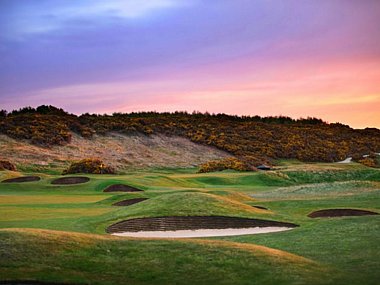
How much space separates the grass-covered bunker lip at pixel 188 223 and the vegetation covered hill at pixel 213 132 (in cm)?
5950

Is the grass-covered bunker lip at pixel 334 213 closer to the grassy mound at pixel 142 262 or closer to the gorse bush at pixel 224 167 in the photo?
the grassy mound at pixel 142 262

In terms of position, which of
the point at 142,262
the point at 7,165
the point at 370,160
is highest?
the point at 7,165

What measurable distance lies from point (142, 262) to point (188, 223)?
30.4 ft

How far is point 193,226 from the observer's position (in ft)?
76.8

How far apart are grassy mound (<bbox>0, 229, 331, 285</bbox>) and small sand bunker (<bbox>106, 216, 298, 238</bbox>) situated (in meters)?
6.31

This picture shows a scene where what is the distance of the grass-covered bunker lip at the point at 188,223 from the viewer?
23297mm

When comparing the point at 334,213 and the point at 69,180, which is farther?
the point at 69,180

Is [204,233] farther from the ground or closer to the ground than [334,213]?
closer to the ground

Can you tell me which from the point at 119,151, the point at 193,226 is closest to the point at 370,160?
the point at 119,151

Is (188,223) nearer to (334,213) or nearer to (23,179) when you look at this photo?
(334,213)

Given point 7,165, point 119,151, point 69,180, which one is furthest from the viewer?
point 119,151

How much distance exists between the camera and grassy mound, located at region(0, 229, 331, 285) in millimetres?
13250

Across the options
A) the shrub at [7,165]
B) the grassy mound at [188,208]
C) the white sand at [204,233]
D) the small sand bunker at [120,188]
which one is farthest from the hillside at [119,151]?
the white sand at [204,233]

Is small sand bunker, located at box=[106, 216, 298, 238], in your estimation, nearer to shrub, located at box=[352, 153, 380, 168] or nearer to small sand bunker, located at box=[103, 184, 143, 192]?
small sand bunker, located at box=[103, 184, 143, 192]
